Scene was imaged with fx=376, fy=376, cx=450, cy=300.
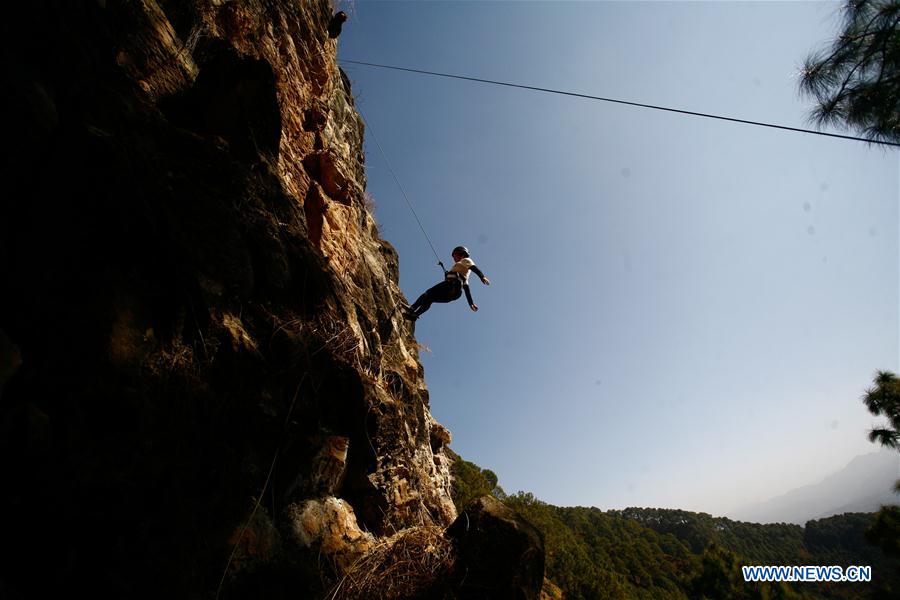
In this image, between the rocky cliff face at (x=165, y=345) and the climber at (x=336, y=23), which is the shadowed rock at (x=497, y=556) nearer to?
the rocky cliff face at (x=165, y=345)

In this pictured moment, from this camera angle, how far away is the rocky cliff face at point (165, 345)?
1.79 metres

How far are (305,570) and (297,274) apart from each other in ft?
8.19

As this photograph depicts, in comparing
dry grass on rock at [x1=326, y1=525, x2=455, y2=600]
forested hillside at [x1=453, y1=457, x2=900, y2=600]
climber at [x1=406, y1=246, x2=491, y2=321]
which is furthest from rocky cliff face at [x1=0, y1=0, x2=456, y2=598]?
forested hillside at [x1=453, y1=457, x2=900, y2=600]

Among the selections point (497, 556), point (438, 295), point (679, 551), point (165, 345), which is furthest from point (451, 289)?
point (679, 551)

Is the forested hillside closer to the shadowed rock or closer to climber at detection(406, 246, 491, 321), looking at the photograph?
climber at detection(406, 246, 491, 321)

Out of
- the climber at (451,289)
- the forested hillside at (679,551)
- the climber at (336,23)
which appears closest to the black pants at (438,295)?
the climber at (451,289)

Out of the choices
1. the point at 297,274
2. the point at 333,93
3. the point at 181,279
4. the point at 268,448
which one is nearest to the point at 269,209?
the point at 297,274

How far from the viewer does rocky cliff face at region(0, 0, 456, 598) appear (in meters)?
1.79

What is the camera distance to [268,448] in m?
2.77

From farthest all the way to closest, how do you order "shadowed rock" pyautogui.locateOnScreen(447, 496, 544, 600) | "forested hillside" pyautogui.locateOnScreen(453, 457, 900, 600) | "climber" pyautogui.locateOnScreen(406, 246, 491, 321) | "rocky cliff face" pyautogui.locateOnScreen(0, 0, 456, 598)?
"forested hillside" pyautogui.locateOnScreen(453, 457, 900, 600), "climber" pyautogui.locateOnScreen(406, 246, 491, 321), "shadowed rock" pyautogui.locateOnScreen(447, 496, 544, 600), "rocky cliff face" pyautogui.locateOnScreen(0, 0, 456, 598)

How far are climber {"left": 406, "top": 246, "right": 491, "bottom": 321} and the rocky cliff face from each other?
3.42m

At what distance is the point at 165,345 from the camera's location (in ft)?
7.69

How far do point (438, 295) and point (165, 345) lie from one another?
18.7 feet

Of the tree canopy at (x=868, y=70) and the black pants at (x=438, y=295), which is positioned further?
the black pants at (x=438, y=295)
